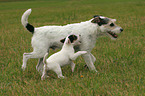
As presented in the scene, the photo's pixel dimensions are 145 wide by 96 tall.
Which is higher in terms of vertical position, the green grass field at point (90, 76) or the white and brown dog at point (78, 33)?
the white and brown dog at point (78, 33)

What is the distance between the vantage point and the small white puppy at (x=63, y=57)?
572 cm

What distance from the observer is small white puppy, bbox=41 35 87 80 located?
572 cm

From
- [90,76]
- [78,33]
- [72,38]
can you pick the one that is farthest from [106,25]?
[90,76]

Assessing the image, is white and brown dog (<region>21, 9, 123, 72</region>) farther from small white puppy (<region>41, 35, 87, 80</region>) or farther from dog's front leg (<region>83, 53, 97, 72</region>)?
small white puppy (<region>41, 35, 87, 80</region>)

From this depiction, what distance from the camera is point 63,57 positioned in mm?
5883

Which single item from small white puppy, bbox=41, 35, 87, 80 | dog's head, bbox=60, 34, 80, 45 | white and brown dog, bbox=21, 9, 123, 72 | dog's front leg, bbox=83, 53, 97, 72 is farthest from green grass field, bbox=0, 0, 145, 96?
dog's head, bbox=60, 34, 80, 45

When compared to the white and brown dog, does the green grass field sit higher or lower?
lower

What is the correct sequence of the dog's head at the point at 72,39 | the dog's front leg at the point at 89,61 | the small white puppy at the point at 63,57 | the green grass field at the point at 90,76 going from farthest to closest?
the dog's front leg at the point at 89,61 → the dog's head at the point at 72,39 → the small white puppy at the point at 63,57 → the green grass field at the point at 90,76

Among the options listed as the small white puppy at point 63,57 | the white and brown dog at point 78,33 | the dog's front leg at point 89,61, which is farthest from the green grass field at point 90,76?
the white and brown dog at point 78,33

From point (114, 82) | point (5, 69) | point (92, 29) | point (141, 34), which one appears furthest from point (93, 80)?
point (141, 34)

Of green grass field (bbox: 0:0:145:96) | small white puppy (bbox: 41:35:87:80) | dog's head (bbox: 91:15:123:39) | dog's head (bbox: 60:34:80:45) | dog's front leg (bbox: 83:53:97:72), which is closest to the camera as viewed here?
green grass field (bbox: 0:0:145:96)

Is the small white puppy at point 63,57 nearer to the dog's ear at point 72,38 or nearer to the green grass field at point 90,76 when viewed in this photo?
the dog's ear at point 72,38

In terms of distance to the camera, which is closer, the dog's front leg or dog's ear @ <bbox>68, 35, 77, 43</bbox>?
dog's ear @ <bbox>68, 35, 77, 43</bbox>

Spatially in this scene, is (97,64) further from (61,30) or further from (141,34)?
(141,34)
